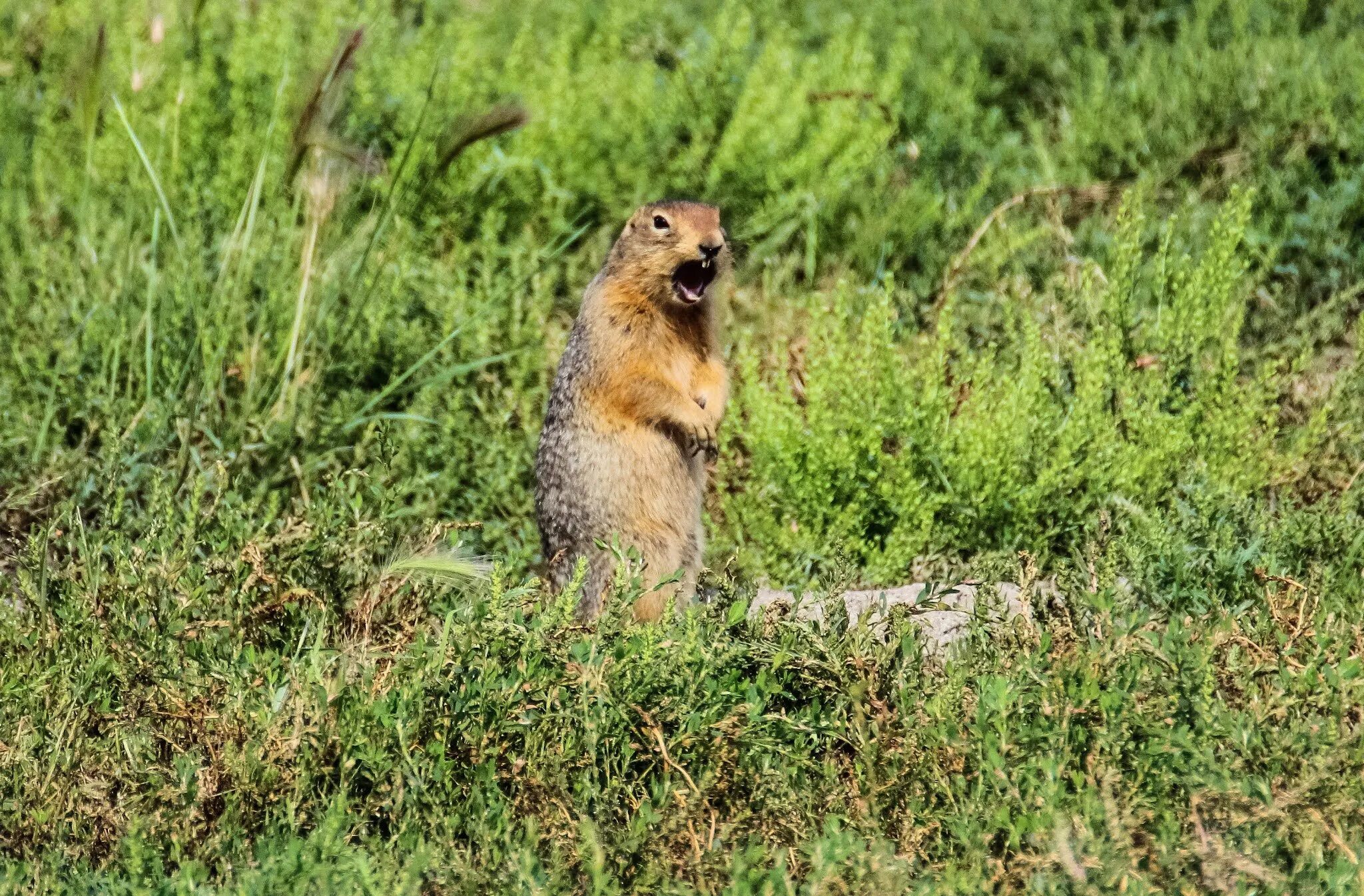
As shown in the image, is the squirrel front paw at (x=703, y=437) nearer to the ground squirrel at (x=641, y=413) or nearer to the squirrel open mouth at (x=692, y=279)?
the ground squirrel at (x=641, y=413)

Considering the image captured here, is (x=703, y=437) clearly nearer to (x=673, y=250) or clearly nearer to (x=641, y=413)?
(x=641, y=413)

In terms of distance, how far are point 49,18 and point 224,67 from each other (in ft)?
3.09

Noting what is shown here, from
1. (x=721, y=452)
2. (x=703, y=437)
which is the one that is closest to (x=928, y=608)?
(x=703, y=437)

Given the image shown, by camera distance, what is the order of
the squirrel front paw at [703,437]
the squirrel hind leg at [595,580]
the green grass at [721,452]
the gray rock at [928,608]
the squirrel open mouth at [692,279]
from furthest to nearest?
1. the squirrel open mouth at [692,279]
2. the squirrel front paw at [703,437]
3. the squirrel hind leg at [595,580]
4. the gray rock at [928,608]
5. the green grass at [721,452]

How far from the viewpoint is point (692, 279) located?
524 centimetres

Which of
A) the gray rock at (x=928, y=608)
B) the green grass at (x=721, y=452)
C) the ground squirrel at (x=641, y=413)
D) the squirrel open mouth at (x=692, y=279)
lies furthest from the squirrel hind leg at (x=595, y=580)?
the squirrel open mouth at (x=692, y=279)

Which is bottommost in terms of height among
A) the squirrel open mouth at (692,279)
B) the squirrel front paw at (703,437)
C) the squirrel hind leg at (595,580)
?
the squirrel hind leg at (595,580)

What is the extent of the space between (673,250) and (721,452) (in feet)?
3.15

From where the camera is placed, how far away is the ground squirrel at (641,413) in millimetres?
4941

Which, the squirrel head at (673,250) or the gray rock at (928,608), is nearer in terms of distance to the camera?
the gray rock at (928,608)

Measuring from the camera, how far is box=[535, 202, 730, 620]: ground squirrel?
16.2ft

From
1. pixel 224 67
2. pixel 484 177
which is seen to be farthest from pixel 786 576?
pixel 224 67

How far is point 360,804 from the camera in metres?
3.71

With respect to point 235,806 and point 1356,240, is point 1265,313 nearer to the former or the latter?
point 1356,240
